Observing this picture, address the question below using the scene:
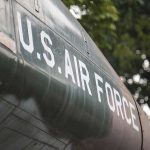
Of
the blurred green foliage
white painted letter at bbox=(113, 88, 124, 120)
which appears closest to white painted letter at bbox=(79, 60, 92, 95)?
white painted letter at bbox=(113, 88, 124, 120)

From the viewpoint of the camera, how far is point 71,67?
14.7 feet

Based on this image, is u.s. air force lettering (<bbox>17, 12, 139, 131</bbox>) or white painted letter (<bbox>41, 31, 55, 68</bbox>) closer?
u.s. air force lettering (<bbox>17, 12, 139, 131</bbox>)

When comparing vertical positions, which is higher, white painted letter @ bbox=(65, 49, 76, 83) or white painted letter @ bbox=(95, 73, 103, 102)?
white painted letter @ bbox=(65, 49, 76, 83)

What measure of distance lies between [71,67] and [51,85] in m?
0.63

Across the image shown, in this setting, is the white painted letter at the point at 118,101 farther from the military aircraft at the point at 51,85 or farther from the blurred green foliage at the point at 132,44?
the blurred green foliage at the point at 132,44

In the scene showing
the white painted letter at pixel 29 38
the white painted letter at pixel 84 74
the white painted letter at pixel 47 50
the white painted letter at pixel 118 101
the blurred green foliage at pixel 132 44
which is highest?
the white painted letter at pixel 29 38

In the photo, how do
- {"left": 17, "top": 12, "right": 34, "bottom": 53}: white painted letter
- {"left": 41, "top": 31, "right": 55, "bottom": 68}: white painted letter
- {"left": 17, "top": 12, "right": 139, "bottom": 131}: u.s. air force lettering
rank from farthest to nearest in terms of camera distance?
{"left": 41, "top": 31, "right": 55, "bottom": 68}: white painted letter < {"left": 17, "top": 12, "right": 139, "bottom": 131}: u.s. air force lettering < {"left": 17, "top": 12, "right": 34, "bottom": 53}: white painted letter

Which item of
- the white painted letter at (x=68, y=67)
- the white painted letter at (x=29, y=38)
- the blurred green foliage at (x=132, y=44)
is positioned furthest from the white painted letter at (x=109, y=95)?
the blurred green foliage at (x=132, y=44)

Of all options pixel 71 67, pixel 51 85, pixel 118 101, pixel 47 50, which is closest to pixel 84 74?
pixel 71 67

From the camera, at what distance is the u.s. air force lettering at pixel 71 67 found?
3795 millimetres

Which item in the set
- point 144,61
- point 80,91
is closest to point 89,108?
point 80,91

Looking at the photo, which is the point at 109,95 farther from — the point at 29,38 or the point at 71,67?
the point at 29,38

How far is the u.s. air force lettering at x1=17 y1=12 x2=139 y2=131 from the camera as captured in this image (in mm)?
3795

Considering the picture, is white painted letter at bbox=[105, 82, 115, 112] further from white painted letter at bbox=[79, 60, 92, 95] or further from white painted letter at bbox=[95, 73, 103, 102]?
white painted letter at bbox=[79, 60, 92, 95]
